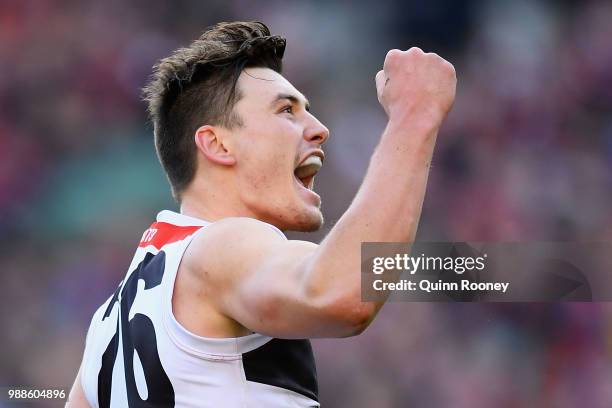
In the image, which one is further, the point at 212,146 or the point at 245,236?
the point at 212,146

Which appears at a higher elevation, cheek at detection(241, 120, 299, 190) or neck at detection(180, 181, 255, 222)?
cheek at detection(241, 120, 299, 190)

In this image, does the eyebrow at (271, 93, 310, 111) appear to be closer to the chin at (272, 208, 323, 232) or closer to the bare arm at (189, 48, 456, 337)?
the chin at (272, 208, 323, 232)

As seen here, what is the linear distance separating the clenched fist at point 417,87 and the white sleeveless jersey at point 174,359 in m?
0.62

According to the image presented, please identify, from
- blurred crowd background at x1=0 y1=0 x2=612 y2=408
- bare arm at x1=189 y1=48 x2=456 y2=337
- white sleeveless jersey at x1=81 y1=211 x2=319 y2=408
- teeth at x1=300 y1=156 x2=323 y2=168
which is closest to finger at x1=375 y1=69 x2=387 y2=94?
bare arm at x1=189 y1=48 x2=456 y2=337

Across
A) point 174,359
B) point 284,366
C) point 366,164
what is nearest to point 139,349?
point 174,359

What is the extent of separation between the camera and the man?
73.3 inches

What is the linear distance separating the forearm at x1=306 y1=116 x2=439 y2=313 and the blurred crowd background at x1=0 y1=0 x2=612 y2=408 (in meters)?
4.32

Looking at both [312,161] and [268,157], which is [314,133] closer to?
[312,161]

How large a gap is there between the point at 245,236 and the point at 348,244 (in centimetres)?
34

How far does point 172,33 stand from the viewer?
6973 millimetres

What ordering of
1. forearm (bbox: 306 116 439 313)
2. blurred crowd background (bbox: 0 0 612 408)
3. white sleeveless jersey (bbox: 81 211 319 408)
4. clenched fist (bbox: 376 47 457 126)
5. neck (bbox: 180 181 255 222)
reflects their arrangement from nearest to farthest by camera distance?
1. forearm (bbox: 306 116 439 313)
2. clenched fist (bbox: 376 47 457 126)
3. white sleeveless jersey (bbox: 81 211 319 408)
4. neck (bbox: 180 181 255 222)
5. blurred crowd background (bbox: 0 0 612 408)

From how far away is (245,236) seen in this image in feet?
6.84

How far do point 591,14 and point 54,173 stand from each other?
13.7 feet

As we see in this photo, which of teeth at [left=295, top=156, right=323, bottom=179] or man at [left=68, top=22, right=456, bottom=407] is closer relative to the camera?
man at [left=68, top=22, right=456, bottom=407]
